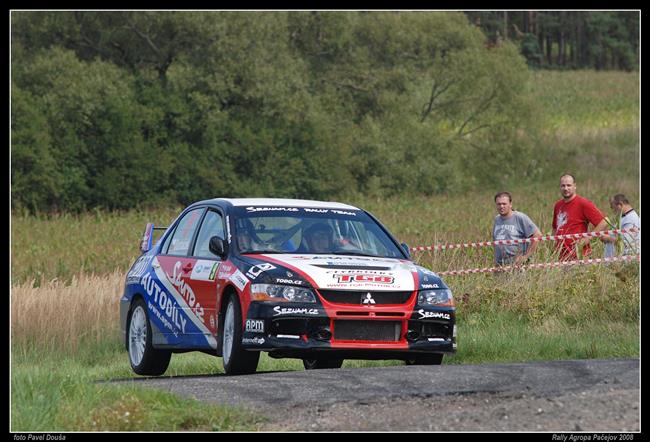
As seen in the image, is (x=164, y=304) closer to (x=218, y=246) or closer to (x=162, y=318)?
(x=162, y=318)

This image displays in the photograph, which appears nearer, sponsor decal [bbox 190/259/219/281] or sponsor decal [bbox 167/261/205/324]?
sponsor decal [bbox 190/259/219/281]

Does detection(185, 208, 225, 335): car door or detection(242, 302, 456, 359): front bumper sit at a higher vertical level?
detection(185, 208, 225, 335): car door

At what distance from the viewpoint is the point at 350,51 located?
57531 millimetres

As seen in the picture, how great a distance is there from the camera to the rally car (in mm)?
11438

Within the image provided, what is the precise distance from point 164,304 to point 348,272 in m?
2.35

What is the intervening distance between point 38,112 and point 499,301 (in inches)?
1417

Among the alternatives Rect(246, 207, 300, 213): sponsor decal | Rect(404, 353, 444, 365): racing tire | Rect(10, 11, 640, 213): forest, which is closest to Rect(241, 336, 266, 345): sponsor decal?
Rect(404, 353, 444, 365): racing tire

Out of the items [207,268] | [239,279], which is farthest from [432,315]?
[207,268]

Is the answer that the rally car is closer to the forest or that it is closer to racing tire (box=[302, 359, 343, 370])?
racing tire (box=[302, 359, 343, 370])

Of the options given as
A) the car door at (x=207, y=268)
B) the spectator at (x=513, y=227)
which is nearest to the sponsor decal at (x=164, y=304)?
the car door at (x=207, y=268)

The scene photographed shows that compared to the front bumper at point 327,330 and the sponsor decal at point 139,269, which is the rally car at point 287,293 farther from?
the sponsor decal at point 139,269

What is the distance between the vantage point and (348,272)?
11.5 meters

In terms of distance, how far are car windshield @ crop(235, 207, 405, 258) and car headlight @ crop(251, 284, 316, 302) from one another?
816 millimetres
